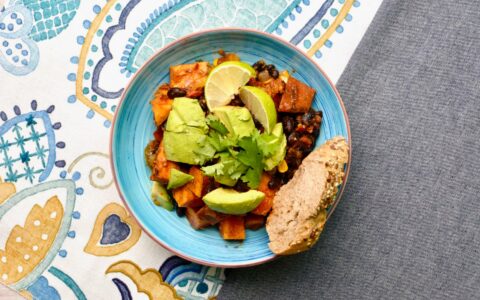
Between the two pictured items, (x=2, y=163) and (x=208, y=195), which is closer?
(x=208, y=195)

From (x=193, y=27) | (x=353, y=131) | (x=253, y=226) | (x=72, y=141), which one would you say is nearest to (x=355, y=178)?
(x=353, y=131)

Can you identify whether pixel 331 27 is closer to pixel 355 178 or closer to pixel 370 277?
pixel 355 178

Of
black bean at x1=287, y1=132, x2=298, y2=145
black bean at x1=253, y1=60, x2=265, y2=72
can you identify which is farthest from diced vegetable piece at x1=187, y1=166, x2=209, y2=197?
black bean at x1=253, y1=60, x2=265, y2=72

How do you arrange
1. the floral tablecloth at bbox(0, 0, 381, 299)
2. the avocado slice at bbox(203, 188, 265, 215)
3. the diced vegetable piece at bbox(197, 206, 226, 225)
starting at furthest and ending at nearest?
the floral tablecloth at bbox(0, 0, 381, 299) < the diced vegetable piece at bbox(197, 206, 226, 225) < the avocado slice at bbox(203, 188, 265, 215)

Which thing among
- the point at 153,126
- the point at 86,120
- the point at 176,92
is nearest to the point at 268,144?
the point at 176,92

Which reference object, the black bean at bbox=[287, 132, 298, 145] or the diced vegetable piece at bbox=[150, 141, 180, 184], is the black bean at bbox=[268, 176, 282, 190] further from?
the diced vegetable piece at bbox=[150, 141, 180, 184]

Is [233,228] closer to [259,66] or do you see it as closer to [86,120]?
[259,66]
